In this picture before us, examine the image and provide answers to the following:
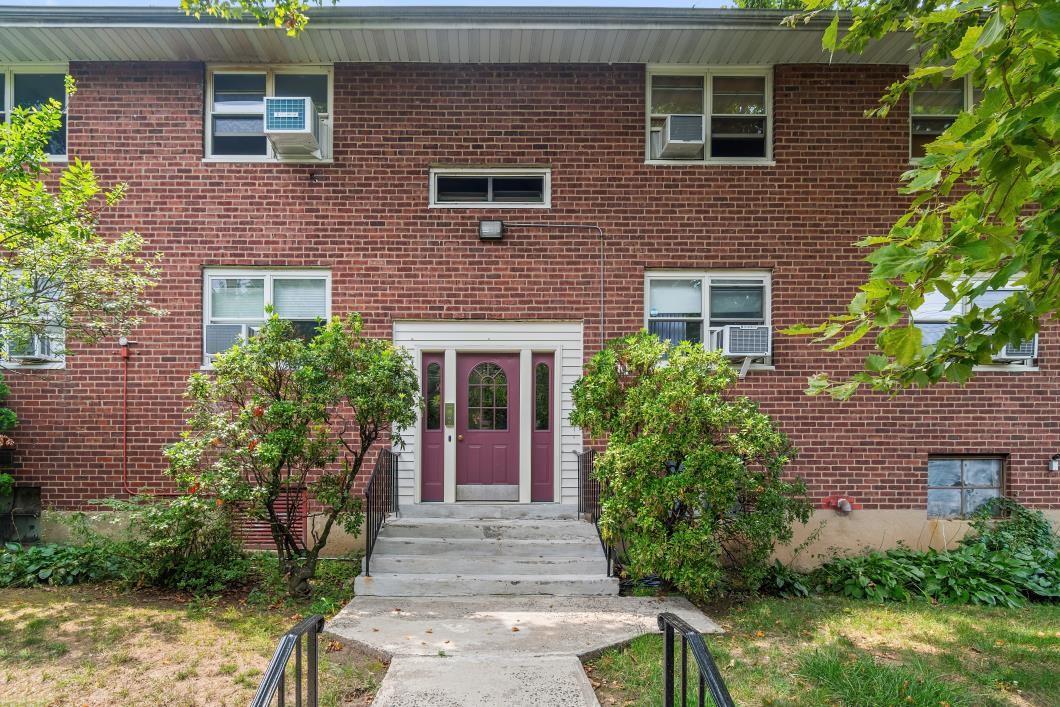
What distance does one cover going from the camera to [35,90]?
8086mm

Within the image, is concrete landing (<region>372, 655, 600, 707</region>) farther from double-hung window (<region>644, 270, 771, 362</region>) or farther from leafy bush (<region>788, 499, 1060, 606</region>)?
double-hung window (<region>644, 270, 771, 362</region>)

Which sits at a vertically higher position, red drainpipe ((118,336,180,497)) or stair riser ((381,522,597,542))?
red drainpipe ((118,336,180,497))

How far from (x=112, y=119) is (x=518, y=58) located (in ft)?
17.3

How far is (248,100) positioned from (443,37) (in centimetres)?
275

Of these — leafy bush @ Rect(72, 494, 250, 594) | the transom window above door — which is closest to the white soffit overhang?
the transom window above door

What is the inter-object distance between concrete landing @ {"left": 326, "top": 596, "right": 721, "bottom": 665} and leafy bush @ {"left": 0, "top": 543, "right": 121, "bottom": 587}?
9.94ft

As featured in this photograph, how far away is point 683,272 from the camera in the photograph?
8156mm

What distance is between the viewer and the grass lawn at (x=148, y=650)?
14.2 feet

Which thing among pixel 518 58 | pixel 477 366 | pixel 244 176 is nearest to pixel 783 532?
pixel 477 366

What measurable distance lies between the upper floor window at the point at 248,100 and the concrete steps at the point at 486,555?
205 inches

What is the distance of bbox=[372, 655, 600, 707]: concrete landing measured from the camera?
4137mm

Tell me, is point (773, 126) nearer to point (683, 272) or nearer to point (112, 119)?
point (683, 272)

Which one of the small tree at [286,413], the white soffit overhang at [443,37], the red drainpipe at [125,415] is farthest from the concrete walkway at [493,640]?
the white soffit overhang at [443,37]

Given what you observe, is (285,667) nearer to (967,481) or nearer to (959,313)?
(967,481)
